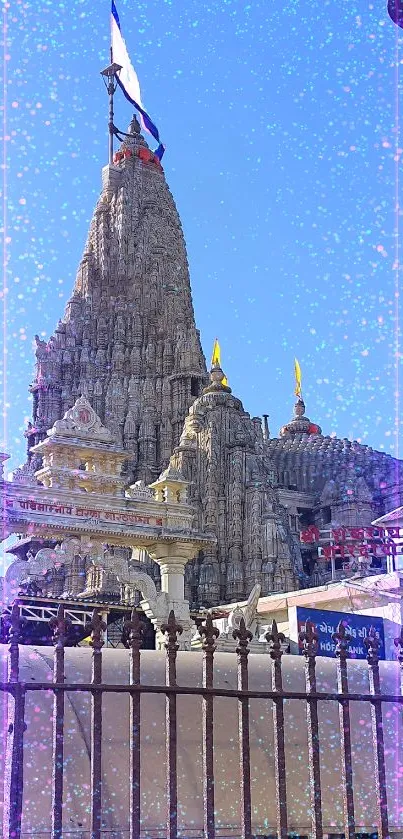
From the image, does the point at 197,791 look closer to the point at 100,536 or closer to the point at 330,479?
the point at 100,536

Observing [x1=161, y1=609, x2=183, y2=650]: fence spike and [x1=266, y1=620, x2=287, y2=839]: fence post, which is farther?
[x1=266, y1=620, x2=287, y2=839]: fence post

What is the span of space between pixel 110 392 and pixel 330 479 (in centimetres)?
1376

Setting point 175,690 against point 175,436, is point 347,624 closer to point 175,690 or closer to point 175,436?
point 175,690

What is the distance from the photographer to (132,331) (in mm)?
53969

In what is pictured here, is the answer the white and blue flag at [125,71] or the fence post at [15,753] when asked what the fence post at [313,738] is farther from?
the white and blue flag at [125,71]

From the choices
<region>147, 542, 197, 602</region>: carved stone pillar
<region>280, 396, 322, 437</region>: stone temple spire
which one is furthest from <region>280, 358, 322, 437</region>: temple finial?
<region>147, 542, 197, 602</region>: carved stone pillar

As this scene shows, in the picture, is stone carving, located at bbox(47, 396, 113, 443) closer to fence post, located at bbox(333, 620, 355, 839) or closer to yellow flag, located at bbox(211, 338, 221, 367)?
fence post, located at bbox(333, 620, 355, 839)

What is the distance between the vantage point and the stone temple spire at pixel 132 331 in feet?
169

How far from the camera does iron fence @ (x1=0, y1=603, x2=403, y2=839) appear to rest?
4.38 metres

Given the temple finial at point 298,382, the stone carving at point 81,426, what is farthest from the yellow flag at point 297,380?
the stone carving at point 81,426

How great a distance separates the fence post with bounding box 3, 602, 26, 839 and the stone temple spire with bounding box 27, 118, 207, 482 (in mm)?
44670

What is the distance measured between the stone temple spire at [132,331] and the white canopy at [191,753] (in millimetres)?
43237

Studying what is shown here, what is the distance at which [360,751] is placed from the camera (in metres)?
5.88

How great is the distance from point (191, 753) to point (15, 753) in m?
1.23
